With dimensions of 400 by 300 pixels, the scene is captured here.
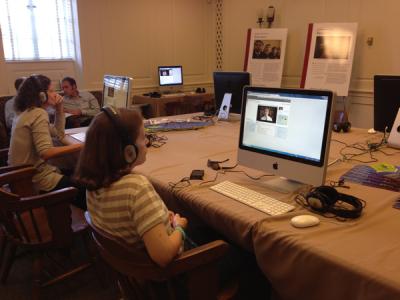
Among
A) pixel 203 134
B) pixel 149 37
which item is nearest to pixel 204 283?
pixel 203 134

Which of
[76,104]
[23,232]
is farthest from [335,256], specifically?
[76,104]

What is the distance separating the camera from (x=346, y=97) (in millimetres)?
4621

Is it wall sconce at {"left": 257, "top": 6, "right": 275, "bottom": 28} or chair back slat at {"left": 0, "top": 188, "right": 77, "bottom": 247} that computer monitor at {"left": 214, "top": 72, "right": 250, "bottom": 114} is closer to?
chair back slat at {"left": 0, "top": 188, "right": 77, "bottom": 247}

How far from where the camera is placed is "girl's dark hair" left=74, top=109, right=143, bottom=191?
3.70 ft

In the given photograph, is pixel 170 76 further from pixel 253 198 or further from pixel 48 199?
pixel 253 198

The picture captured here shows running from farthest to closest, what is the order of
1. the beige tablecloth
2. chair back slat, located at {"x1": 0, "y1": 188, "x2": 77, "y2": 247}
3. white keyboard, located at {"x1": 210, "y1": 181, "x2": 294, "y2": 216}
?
chair back slat, located at {"x1": 0, "y1": 188, "x2": 77, "y2": 247} < white keyboard, located at {"x1": 210, "y1": 181, "x2": 294, "y2": 216} < the beige tablecloth

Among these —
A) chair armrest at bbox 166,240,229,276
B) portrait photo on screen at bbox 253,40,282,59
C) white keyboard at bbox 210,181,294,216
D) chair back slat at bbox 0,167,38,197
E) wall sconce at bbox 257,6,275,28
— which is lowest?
chair back slat at bbox 0,167,38,197

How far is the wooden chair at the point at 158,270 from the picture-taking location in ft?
3.53

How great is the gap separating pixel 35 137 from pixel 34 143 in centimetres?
5

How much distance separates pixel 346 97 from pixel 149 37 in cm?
306

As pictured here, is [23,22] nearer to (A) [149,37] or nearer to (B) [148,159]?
(A) [149,37]

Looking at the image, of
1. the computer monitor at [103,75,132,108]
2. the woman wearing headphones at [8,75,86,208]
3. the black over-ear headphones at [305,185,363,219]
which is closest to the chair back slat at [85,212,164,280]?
the black over-ear headphones at [305,185,363,219]

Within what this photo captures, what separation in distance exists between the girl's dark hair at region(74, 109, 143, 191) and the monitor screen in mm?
4544

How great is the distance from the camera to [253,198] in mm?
1471
